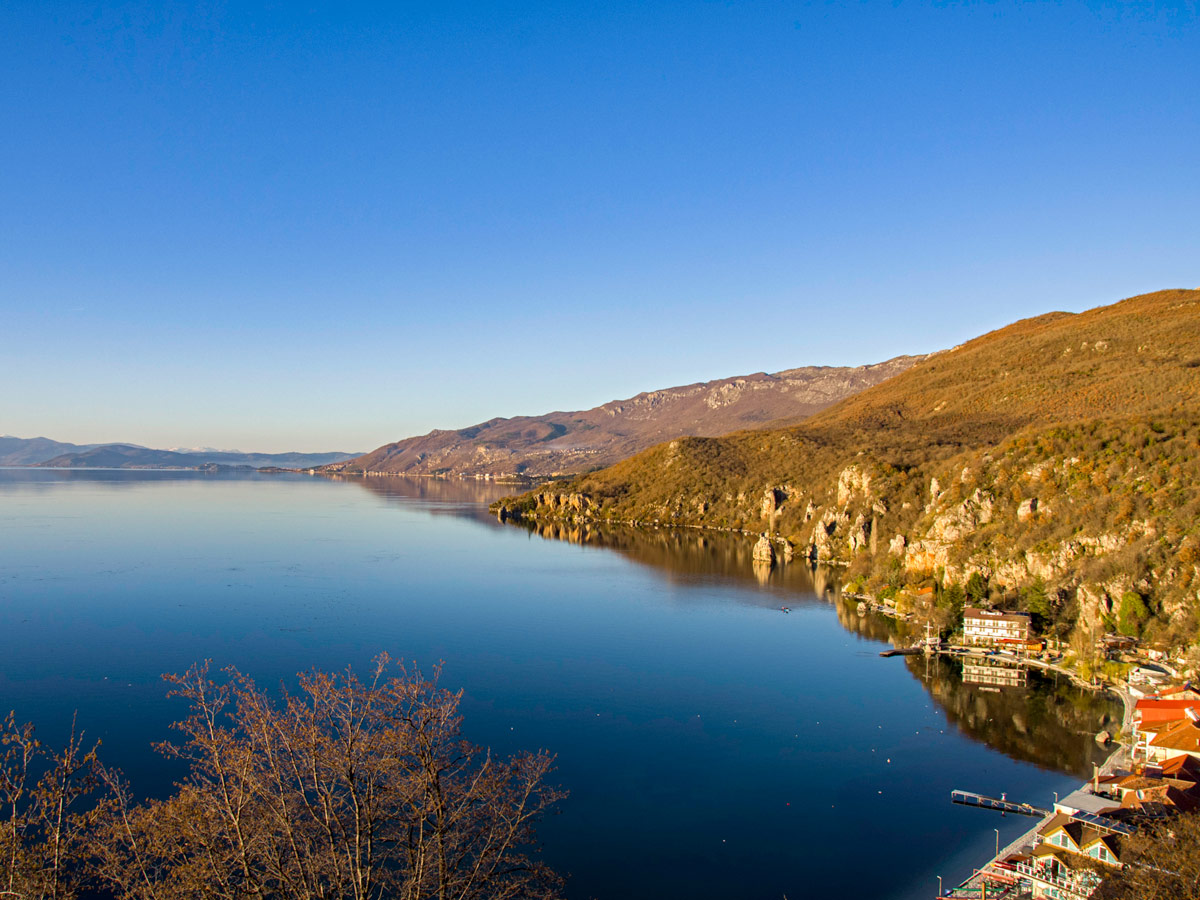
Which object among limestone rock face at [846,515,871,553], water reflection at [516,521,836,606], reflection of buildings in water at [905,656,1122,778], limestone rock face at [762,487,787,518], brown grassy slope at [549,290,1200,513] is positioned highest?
brown grassy slope at [549,290,1200,513]

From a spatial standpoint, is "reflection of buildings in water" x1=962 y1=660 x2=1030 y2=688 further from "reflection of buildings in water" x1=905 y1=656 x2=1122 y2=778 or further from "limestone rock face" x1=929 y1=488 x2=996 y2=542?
"limestone rock face" x1=929 y1=488 x2=996 y2=542

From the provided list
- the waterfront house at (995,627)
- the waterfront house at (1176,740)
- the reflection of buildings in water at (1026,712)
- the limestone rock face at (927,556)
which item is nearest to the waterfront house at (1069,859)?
the waterfront house at (1176,740)

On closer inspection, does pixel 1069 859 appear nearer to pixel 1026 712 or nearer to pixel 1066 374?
pixel 1026 712

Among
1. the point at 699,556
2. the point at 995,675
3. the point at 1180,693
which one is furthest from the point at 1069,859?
A: the point at 699,556

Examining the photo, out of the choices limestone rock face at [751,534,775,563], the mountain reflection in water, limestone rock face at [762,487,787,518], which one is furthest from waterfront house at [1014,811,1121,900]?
limestone rock face at [762,487,787,518]

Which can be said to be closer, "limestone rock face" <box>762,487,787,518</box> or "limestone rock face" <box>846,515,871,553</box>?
"limestone rock face" <box>846,515,871,553</box>

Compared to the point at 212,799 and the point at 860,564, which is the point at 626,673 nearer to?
the point at 212,799
